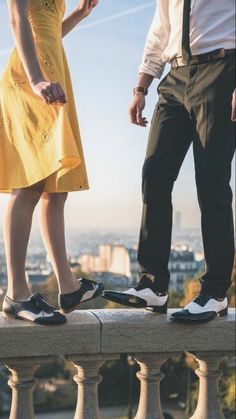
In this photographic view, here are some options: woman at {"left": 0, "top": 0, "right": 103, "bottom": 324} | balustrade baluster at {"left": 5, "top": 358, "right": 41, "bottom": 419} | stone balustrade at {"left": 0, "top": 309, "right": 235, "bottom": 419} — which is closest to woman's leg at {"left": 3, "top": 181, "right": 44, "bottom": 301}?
woman at {"left": 0, "top": 0, "right": 103, "bottom": 324}

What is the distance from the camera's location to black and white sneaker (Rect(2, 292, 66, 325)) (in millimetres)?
3990

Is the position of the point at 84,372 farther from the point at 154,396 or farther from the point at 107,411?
the point at 107,411

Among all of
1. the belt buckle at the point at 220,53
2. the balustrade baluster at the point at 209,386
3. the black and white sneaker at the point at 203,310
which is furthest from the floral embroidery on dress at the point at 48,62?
the balustrade baluster at the point at 209,386

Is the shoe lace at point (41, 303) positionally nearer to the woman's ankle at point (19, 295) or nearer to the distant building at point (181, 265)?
the woman's ankle at point (19, 295)

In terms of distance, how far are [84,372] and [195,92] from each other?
185cm

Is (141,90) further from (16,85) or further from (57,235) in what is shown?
(57,235)

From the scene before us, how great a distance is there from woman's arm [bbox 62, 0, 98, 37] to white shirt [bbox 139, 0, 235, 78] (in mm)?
495

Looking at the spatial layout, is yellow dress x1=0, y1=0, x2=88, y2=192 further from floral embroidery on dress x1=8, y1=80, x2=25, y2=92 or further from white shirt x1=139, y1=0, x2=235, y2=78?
white shirt x1=139, y1=0, x2=235, y2=78

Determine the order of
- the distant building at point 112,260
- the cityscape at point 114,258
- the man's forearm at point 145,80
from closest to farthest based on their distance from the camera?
the man's forearm at point 145,80
the cityscape at point 114,258
the distant building at point 112,260

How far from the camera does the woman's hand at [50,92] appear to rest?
12.9ft

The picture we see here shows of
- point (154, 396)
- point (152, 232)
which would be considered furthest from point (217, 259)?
point (154, 396)

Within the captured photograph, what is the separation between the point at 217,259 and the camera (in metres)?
4.30

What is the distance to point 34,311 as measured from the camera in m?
4.05

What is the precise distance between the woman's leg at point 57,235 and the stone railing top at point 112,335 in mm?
208
